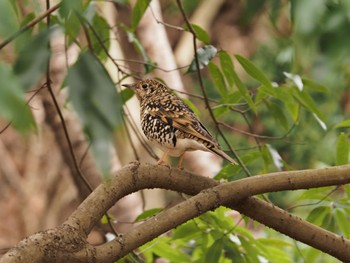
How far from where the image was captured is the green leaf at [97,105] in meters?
0.51

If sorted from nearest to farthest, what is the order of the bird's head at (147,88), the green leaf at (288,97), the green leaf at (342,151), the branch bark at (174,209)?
the branch bark at (174,209), the green leaf at (342,151), the green leaf at (288,97), the bird's head at (147,88)

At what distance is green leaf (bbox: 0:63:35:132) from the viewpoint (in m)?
0.50

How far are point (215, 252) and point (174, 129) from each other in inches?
15.9

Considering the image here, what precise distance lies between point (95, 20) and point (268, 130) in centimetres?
467

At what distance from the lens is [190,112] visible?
2.27m

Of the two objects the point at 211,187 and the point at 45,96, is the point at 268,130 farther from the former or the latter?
the point at 211,187

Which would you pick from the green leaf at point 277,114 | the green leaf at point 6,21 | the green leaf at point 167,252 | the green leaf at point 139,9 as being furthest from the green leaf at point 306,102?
the green leaf at point 6,21

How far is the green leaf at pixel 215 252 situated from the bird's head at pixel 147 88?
0.72 m

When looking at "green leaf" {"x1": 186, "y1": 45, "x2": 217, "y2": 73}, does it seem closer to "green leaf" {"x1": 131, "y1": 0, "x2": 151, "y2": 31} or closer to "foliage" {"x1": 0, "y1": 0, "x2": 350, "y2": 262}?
"foliage" {"x1": 0, "y1": 0, "x2": 350, "y2": 262}

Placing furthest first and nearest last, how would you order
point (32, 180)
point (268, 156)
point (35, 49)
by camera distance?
point (32, 180) → point (268, 156) → point (35, 49)

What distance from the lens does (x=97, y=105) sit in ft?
1.77

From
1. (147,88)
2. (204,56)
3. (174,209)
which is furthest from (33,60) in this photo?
(147,88)

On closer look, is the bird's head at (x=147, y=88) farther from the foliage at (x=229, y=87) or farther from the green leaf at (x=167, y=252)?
the green leaf at (x=167, y=252)

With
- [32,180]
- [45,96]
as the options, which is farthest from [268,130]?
[45,96]
